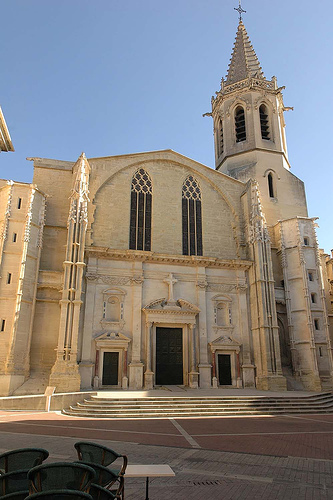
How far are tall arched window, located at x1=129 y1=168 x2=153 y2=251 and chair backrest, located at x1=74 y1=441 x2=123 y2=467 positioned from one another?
783 inches

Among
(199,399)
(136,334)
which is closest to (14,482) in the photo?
(199,399)

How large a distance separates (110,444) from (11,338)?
11.8m

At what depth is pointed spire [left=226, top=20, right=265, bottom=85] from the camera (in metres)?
36.4

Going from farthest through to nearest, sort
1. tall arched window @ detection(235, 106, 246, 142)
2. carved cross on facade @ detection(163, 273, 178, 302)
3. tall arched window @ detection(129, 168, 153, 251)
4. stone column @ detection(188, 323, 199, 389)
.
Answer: tall arched window @ detection(235, 106, 246, 142), tall arched window @ detection(129, 168, 153, 251), carved cross on facade @ detection(163, 273, 178, 302), stone column @ detection(188, 323, 199, 389)

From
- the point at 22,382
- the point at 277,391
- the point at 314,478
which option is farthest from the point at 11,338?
the point at 314,478

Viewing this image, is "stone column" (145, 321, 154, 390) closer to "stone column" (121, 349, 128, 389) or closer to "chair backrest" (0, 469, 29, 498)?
"stone column" (121, 349, 128, 389)

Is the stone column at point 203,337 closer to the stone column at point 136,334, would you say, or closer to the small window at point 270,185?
the stone column at point 136,334

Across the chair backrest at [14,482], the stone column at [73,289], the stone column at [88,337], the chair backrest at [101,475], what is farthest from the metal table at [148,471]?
the stone column at [88,337]

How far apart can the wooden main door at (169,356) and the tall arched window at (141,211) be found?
567cm

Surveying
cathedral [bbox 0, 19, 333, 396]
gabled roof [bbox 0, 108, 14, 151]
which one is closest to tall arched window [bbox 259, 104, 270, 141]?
cathedral [bbox 0, 19, 333, 396]

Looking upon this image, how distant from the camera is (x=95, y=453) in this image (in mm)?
4859

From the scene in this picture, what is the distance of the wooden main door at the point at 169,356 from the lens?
22.4 meters

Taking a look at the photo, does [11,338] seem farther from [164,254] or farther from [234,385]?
[234,385]

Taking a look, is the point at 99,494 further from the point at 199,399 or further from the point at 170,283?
the point at 170,283
